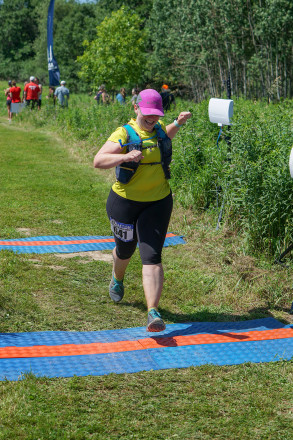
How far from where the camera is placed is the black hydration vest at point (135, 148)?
4.23m

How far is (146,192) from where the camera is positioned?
174 inches

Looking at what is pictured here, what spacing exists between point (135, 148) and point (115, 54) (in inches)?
1305

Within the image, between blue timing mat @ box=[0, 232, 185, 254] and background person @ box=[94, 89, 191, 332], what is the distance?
2.27m

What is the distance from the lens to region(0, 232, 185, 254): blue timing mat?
22.0ft

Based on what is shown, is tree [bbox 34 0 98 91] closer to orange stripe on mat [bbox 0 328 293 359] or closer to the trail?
the trail

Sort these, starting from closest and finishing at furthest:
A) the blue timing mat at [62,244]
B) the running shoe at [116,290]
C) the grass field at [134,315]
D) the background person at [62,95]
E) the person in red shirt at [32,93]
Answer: the grass field at [134,315]
the running shoe at [116,290]
the blue timing mat at [62,244]
the background person at [62,95]
the person in red shirt at [32,93]

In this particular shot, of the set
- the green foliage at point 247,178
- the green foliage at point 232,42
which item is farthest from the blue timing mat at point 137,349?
the green foliage at point 232,42

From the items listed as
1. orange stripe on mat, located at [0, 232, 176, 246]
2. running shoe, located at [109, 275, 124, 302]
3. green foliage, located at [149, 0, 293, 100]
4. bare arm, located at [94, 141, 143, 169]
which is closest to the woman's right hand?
bare arm, located at [94, 141, 143, 169]

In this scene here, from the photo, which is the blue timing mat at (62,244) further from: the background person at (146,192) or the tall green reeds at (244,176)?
the background person at (146,192)

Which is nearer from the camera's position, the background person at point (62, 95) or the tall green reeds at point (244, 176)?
the tall green reeds at point (244, 176)

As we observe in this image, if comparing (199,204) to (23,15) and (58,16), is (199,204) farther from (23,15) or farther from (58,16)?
(23,15)

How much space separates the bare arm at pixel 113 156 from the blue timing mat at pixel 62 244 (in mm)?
2707

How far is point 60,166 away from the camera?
1255cm

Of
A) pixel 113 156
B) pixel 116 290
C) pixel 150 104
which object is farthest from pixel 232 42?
pixel 113 156
